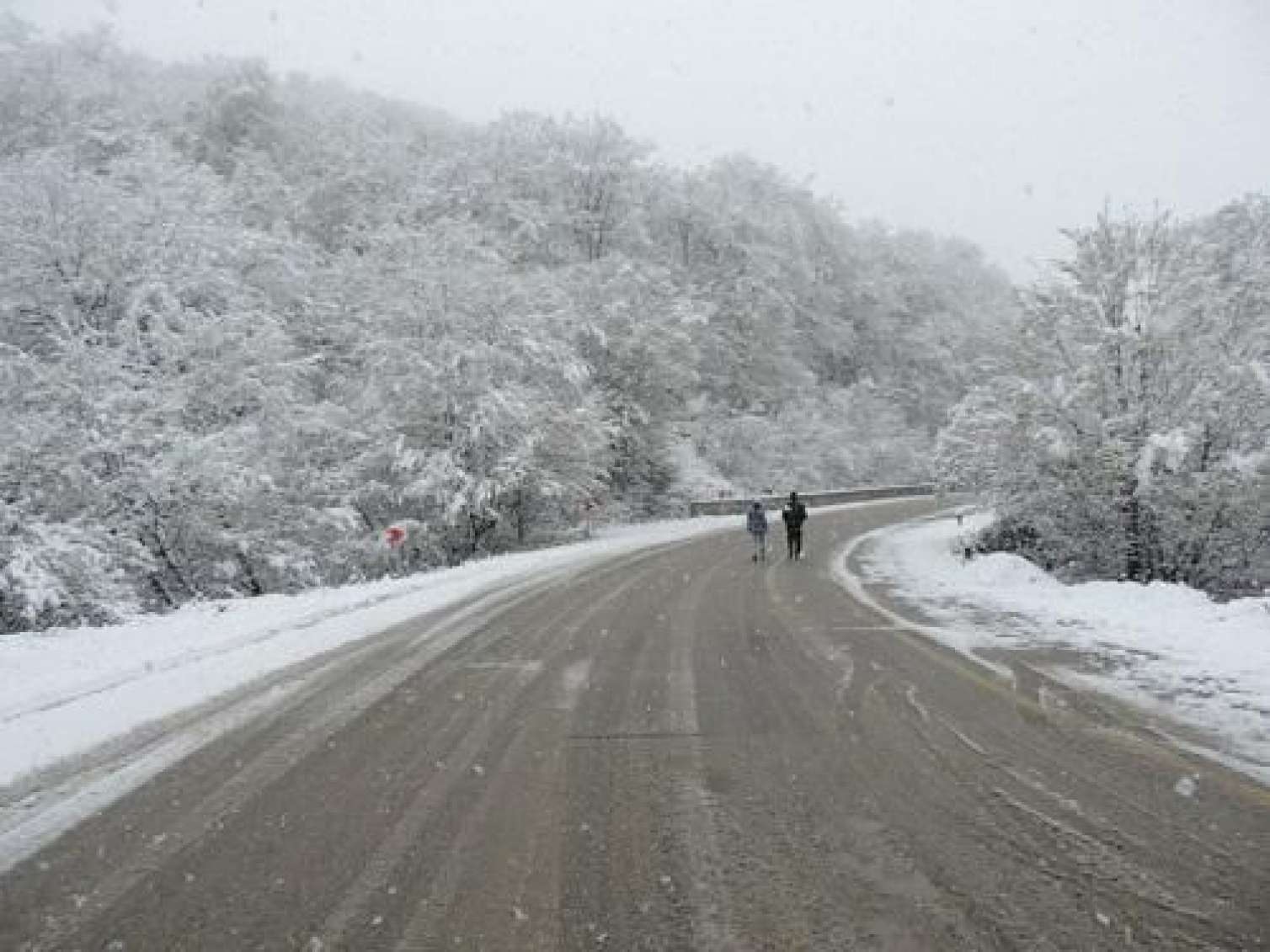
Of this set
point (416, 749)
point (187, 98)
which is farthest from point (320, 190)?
point (416, 749)

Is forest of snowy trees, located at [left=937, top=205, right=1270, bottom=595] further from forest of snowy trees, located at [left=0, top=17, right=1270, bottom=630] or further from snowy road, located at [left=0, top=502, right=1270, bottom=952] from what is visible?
snowy road, located at [left=0, top=502, right=1270, bottom=952]

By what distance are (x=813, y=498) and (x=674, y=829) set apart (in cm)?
4190

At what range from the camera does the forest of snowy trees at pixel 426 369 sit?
609 inches

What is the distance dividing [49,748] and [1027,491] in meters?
17.0

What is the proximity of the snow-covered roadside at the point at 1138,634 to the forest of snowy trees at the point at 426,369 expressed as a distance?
2978 mm

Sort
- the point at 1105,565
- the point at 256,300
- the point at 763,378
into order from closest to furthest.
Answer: the point at 1105,565
the point at 256,300
the point at 763,378

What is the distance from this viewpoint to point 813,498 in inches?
1774

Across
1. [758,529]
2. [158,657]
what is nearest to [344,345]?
[758,529]

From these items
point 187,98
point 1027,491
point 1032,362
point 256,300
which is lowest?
point 1027,491

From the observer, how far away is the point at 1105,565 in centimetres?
1708

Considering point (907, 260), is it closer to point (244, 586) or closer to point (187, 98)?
point (187, 98)

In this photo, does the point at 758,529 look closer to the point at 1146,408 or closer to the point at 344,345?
the point at 1146,408

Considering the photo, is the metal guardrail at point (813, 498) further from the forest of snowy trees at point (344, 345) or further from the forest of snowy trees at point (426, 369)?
the forest of snowy trees at point (344, 345)

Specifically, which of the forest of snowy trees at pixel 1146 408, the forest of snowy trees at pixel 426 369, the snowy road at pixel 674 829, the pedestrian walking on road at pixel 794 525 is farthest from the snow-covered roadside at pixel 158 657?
the forest of snowy trees at pixel 1146 408
